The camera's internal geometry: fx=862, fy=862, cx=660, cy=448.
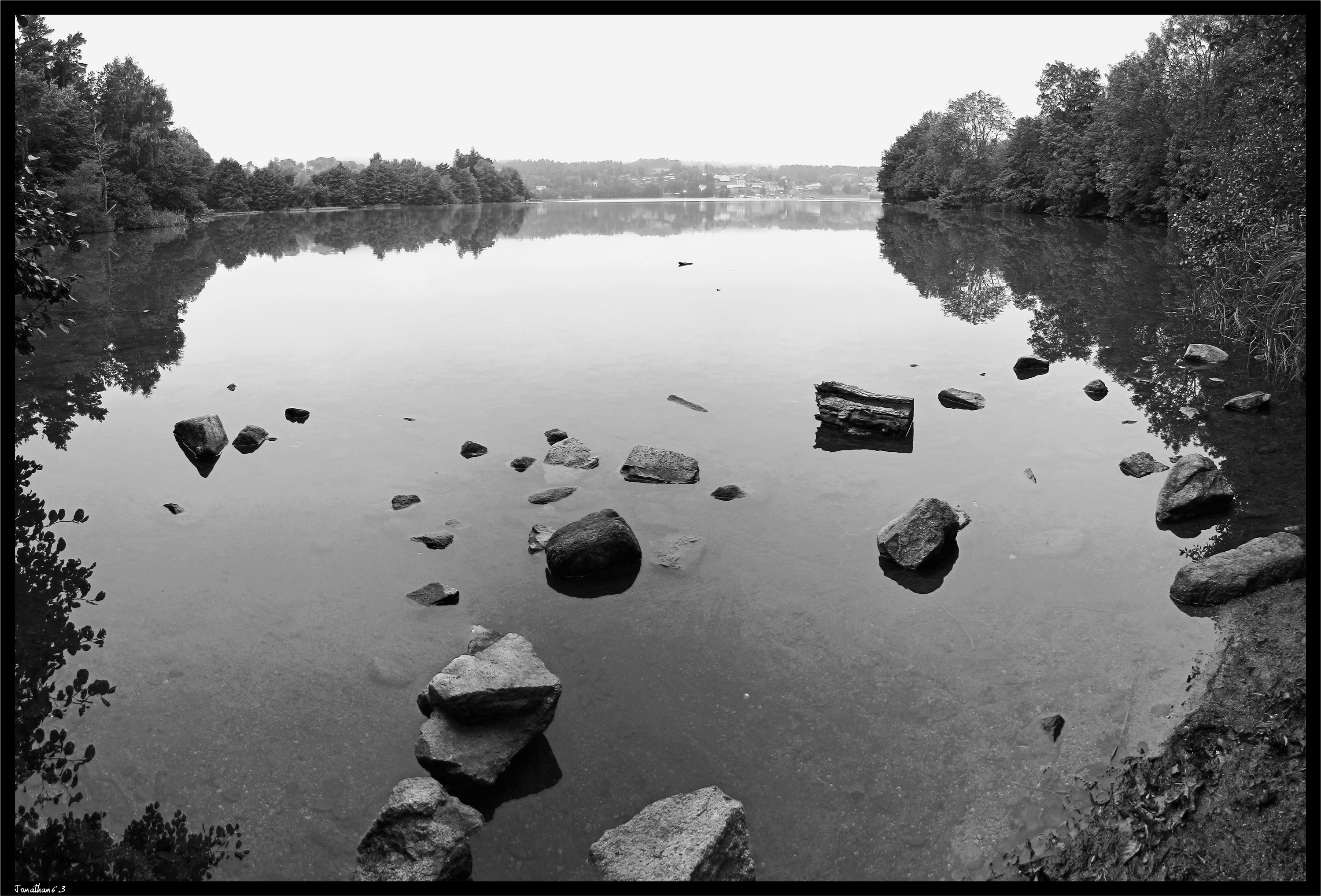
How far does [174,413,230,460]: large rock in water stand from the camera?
1548cm

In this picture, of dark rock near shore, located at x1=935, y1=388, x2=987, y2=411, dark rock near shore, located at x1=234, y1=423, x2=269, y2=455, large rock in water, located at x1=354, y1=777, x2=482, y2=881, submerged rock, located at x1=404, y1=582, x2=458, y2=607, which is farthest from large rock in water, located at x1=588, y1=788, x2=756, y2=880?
dark rock near shore, located at x1=935, y1=388, x2=987, y2=411

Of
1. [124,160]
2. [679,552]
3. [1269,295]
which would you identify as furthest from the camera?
[124,160]

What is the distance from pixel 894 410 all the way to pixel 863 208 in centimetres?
10908

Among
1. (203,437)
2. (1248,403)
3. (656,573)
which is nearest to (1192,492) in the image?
(1248,403)

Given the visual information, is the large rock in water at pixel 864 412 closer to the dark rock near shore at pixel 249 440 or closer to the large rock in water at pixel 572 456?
the large rock in water at pixel 572 456

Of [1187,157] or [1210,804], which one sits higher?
[1187,157]

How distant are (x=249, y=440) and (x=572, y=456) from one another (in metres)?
6.35

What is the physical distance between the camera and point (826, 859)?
6574 millimetres

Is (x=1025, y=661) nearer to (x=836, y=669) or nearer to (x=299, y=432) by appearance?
(x=836, y=669)

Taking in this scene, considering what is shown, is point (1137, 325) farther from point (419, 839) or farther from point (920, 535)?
point (419, 839)

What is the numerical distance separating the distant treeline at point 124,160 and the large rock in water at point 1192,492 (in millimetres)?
17200

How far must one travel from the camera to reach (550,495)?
13461 millimetres

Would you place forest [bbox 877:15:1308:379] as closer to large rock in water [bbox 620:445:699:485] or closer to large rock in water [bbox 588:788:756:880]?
large rock in water [bbox 620:445:699:485]

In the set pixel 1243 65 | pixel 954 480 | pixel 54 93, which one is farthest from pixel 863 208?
pixel 954 480
